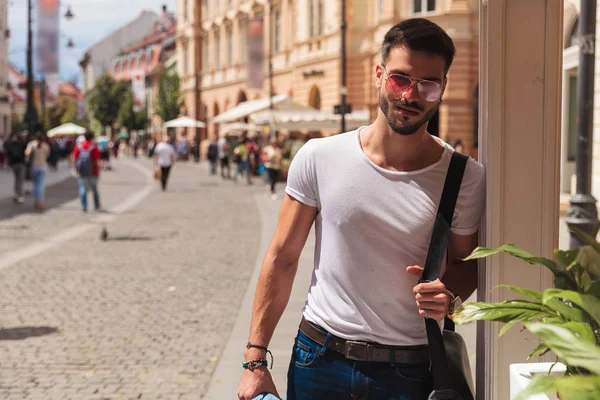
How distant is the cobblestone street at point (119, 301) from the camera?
240 inches

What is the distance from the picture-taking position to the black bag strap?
2.34 metres

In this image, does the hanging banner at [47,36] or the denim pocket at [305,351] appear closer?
the denim pocket at [305,351]

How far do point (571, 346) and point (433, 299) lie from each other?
95 centimetres

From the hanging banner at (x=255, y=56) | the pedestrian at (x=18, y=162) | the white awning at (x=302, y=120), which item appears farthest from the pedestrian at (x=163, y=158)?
the hanging banner at (x=255, y=56)

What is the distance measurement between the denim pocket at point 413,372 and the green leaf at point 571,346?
3.38 ft

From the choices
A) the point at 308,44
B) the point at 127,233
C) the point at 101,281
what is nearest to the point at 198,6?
the point at 308,44

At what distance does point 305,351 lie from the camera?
2.58m

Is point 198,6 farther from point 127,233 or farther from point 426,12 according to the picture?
point 127,233

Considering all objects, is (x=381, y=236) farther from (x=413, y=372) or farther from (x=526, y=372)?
(x=526, y=372)

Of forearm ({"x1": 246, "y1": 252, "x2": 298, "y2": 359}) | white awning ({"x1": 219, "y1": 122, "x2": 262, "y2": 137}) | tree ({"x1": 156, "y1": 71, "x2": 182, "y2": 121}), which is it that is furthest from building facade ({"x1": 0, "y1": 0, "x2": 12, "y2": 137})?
forearm ({"x1": 246, "y1": 252, "x2": 298, "y2": 359})

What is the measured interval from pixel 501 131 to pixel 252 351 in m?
0.87

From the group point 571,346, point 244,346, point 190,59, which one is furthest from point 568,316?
point 190,59

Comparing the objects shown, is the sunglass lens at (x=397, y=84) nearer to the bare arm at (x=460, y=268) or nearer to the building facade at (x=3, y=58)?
the bare arm at (x=460, y=268)

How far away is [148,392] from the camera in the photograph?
5.70 metres
